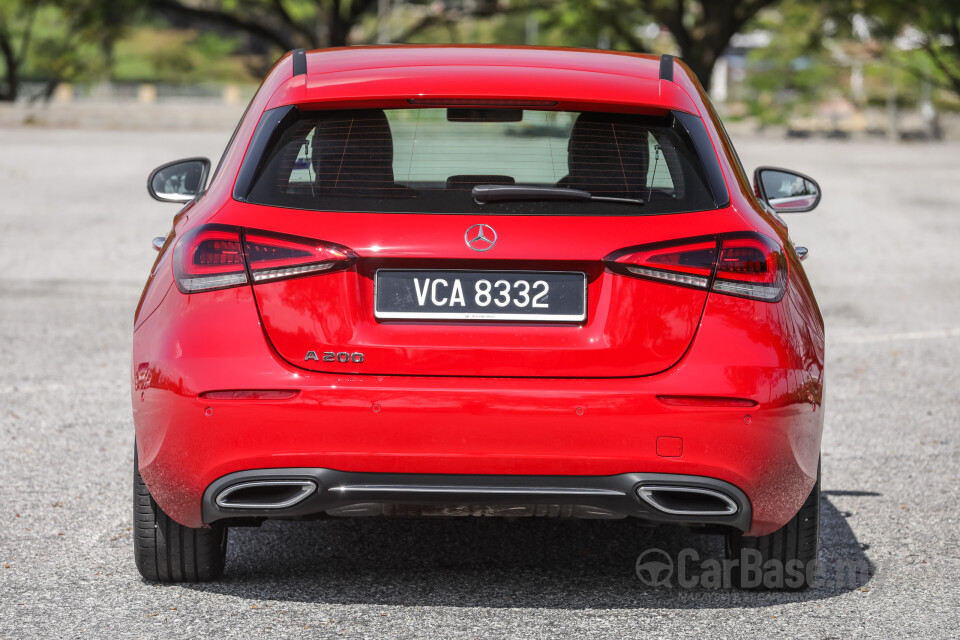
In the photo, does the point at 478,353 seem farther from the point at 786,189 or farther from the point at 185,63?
the point at 185,63

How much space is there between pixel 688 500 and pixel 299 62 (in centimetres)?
175

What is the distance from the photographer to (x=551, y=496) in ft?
11.7

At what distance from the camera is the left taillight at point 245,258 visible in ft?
11.6

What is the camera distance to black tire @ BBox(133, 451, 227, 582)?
4039 millimetres

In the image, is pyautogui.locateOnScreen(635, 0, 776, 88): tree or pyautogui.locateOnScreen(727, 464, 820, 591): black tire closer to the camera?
pyautogui.locateOnScreen(727, 464, 820, 591): black tire

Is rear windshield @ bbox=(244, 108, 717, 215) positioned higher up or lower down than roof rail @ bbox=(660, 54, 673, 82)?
lower down

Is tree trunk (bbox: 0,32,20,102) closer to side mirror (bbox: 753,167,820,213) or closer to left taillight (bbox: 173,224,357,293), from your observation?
side mirror (bbox: 753,167,820,213)

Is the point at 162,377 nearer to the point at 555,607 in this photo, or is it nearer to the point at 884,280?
the point at 555,607

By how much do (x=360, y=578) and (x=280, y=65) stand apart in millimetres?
1643

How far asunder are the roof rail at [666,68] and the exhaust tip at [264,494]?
63.7 inches

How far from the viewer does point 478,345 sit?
3521mm

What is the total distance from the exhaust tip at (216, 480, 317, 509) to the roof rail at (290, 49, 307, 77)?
1231 mm

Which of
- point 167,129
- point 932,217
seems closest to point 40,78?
point 167,129

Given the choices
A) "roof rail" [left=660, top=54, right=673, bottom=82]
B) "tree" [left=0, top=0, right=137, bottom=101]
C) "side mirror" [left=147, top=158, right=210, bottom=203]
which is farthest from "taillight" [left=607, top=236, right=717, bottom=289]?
"tree" [left=0, top=0, right=137, bottom=101]
